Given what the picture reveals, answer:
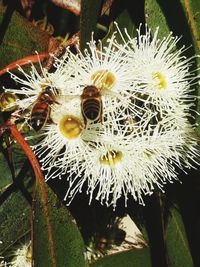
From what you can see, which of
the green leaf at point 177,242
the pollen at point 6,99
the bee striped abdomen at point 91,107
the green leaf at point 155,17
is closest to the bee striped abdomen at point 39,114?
the bee striped abdomen at point 91,107

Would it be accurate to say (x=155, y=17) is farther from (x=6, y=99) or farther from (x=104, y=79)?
(x=6, y=99)

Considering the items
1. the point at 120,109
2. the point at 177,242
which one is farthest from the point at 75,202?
the point at 120,109

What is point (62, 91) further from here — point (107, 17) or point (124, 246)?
point (124, 246)

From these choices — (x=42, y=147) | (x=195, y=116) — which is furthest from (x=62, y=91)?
(x=195, y=116)

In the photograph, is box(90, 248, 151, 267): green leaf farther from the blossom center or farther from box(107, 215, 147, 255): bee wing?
the blossom center

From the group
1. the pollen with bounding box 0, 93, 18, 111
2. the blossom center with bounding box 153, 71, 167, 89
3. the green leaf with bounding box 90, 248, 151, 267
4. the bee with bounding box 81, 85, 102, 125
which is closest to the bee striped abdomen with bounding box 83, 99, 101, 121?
the bee with bounding box 81, 85, 102, 125

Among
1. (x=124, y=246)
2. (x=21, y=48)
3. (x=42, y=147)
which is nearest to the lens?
(x=42, y=147)
